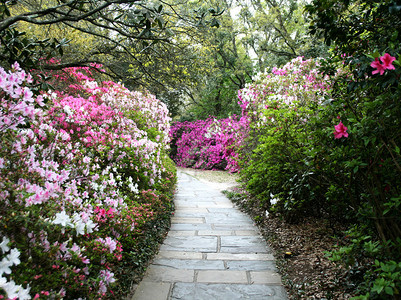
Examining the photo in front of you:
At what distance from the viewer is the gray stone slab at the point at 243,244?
3.79 m

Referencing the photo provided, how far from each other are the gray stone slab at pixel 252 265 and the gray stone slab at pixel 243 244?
1.12 ft

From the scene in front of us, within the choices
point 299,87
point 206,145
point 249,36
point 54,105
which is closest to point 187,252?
point 54,105

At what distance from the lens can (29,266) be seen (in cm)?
154

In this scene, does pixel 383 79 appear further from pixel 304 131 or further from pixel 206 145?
pixel 206 145

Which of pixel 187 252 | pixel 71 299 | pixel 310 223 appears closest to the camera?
pixel 71 299

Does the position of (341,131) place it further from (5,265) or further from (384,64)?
(5,265)

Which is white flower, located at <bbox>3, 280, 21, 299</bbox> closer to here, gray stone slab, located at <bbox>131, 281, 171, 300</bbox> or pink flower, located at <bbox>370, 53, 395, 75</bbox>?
gray stone slab, located at <bbox>131, 281, 171, 300</bbox>

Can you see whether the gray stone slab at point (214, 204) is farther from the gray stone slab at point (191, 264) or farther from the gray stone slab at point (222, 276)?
the gray stone slab at point (222, 276)

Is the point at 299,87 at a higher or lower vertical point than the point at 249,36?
lower

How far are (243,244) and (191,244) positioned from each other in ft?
2.32

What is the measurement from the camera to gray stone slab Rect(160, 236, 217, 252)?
12.5 ft

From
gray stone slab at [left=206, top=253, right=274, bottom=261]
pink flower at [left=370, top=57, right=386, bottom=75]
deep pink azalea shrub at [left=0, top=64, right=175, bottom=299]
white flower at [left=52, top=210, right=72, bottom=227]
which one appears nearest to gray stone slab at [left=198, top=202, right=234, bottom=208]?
gray stone slab at [left=206, top=253, right=274, bottom=261]

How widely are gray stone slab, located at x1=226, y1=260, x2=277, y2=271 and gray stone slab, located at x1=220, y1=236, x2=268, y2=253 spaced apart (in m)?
0.34

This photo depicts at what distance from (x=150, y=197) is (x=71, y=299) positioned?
7.65 ft
